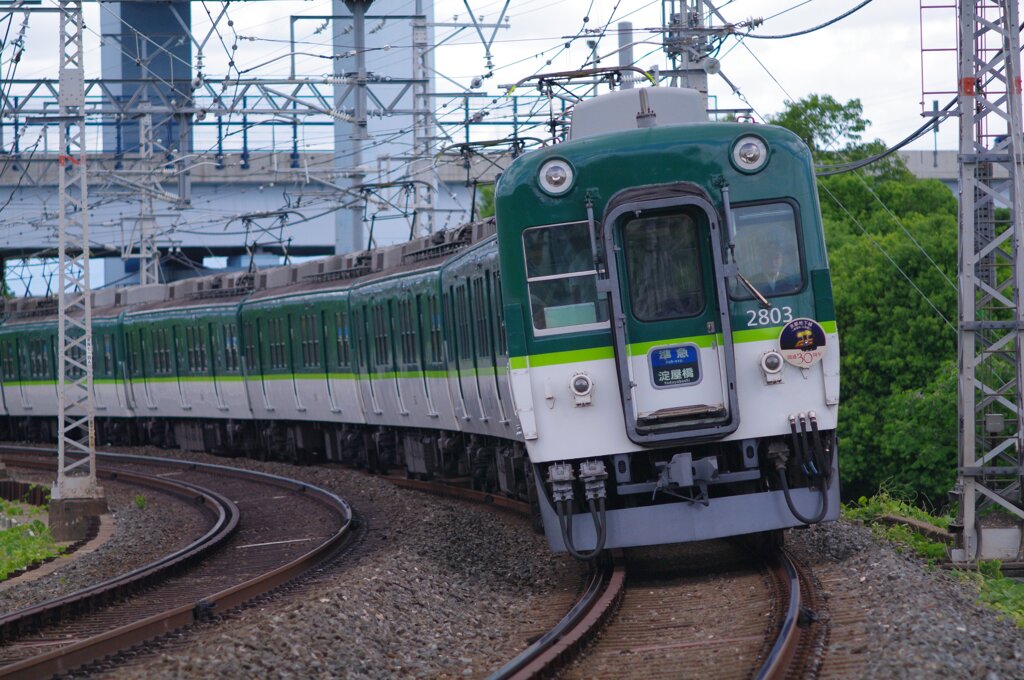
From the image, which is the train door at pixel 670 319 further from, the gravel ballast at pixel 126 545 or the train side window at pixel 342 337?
the train side window at pixel 342 337

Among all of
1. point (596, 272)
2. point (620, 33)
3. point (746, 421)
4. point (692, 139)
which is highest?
point (620, 33)

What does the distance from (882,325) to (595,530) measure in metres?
23.4

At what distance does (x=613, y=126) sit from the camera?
38.8 feet

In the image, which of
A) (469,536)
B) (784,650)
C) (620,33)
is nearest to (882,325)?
(620,33)

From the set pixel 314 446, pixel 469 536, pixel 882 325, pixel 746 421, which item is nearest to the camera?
pixel 746 421

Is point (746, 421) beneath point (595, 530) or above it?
above

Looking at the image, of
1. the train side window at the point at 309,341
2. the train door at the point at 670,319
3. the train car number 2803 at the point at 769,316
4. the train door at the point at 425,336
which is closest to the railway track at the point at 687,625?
the train door at the point at 670,319

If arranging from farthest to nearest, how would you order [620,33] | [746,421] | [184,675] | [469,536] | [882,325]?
[882,325] < [620,33] < [469,536] < [746,421] < [184,675]

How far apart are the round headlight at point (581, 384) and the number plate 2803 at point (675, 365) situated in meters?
0.43

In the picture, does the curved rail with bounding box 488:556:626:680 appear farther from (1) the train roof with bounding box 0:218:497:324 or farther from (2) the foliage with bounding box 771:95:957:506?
(2) the foliage with bounding box 771:95:957:506

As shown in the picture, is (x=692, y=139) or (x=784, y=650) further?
(x=692, y=139)

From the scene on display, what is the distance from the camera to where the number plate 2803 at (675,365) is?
10289 mm

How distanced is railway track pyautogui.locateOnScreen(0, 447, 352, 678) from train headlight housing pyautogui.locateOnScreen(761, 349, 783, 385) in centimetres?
419

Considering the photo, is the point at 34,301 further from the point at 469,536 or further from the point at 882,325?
the point at 469,536
